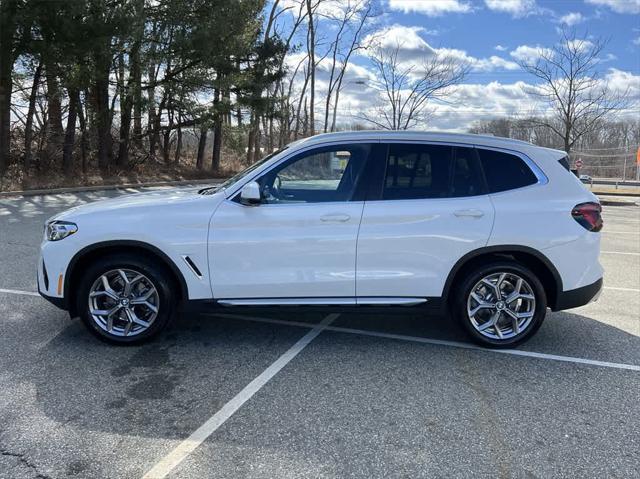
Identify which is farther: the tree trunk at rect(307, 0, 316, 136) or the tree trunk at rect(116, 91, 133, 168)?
the tree trunk at rect(307, 0, 316, 136)

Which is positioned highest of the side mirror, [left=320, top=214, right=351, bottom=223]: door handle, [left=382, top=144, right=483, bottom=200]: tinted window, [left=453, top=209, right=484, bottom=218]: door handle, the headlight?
[left=382, top=144, right=483, bottom=200]: tinted window

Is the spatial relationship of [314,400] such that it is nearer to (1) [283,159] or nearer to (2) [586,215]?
(1) [283,159]

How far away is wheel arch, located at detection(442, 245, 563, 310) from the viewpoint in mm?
4211

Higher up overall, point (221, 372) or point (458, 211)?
point (458, 211)

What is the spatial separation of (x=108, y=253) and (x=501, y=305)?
3239 millimetres

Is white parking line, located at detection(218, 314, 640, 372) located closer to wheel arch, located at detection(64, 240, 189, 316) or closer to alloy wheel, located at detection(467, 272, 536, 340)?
alloy wheel, located at detection(467, 272, 536, 340)

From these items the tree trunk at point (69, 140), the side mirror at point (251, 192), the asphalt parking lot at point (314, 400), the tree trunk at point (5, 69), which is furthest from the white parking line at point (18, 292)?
the tree trunk at point (69, 140)

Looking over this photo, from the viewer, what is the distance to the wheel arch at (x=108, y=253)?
408cm

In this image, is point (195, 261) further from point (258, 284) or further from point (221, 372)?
point (221, 372)

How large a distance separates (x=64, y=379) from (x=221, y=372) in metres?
1.08

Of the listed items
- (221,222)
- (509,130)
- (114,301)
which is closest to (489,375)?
(221,222)

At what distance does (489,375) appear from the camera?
3912mm

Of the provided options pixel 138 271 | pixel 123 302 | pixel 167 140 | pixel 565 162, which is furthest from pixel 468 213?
pixel 167 140

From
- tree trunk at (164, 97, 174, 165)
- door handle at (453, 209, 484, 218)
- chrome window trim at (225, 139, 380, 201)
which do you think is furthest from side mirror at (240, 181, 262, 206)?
tree trunk at (164, 97, 174, 165)
